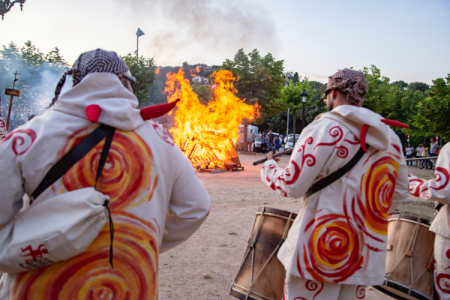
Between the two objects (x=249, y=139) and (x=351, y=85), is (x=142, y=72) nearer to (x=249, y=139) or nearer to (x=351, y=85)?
(x=249, y=139)

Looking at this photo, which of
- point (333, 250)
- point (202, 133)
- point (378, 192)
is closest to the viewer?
point (333, 250)

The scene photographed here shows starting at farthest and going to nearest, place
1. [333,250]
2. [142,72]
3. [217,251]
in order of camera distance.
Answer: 1. [142,72]
2. [217,251]
3. [333,250]

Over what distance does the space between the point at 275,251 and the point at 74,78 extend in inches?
75.8

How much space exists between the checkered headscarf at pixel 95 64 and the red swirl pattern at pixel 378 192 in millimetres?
1656

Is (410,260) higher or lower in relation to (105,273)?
lower

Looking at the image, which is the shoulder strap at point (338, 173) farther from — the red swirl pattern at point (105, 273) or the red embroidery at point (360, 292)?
the red swirl pattern at point (105, 273)

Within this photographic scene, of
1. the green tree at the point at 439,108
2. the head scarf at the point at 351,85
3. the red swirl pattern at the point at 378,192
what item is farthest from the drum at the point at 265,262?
the green tree at the point at 439,108

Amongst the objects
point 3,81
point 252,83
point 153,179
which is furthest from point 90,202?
point 3,81

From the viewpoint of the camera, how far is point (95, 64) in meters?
1.62

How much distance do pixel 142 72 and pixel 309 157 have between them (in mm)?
30175

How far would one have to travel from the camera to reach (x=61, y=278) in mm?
1467

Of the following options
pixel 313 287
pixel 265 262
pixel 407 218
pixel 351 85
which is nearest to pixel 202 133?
pixel 407 218

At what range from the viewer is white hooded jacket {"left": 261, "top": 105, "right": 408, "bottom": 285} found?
221cm

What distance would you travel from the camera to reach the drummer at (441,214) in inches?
113
